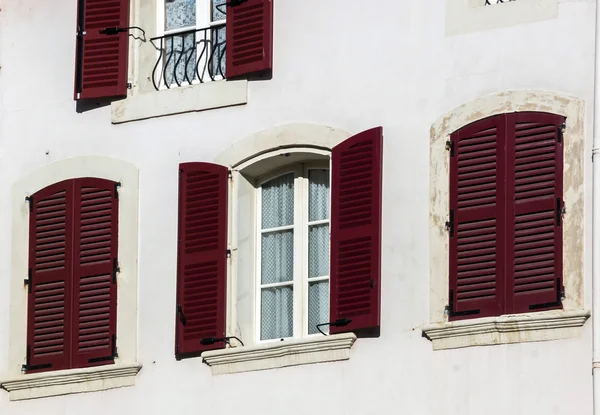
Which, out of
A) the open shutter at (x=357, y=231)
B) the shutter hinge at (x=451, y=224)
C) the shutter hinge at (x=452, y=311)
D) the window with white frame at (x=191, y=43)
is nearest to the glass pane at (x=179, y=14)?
the window with white frame at (x=191, y=43)

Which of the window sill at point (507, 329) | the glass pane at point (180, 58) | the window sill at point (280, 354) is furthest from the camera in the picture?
the glass pane at point (180, 58)

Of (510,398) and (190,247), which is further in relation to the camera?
(190,247)

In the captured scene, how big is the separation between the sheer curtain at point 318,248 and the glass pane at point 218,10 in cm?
175

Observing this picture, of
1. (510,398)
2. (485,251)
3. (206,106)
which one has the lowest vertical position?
(510,398)

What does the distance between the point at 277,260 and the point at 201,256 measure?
65 cm

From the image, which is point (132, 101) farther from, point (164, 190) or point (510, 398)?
point (510, 398)

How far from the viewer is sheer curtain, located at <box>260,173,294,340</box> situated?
2084 centimetres

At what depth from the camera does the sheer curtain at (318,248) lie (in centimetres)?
2064

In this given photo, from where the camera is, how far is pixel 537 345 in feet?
62.5

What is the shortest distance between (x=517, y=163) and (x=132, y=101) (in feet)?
13.0

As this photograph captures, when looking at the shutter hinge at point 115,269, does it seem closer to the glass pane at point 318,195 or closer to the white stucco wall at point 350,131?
the white stucco wall at point 350,131

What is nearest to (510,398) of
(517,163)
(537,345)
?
(537,345)

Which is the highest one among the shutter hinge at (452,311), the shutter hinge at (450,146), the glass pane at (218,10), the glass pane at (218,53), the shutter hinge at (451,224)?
the glass pane at (218,10)

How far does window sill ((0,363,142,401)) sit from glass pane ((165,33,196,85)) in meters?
2.62
